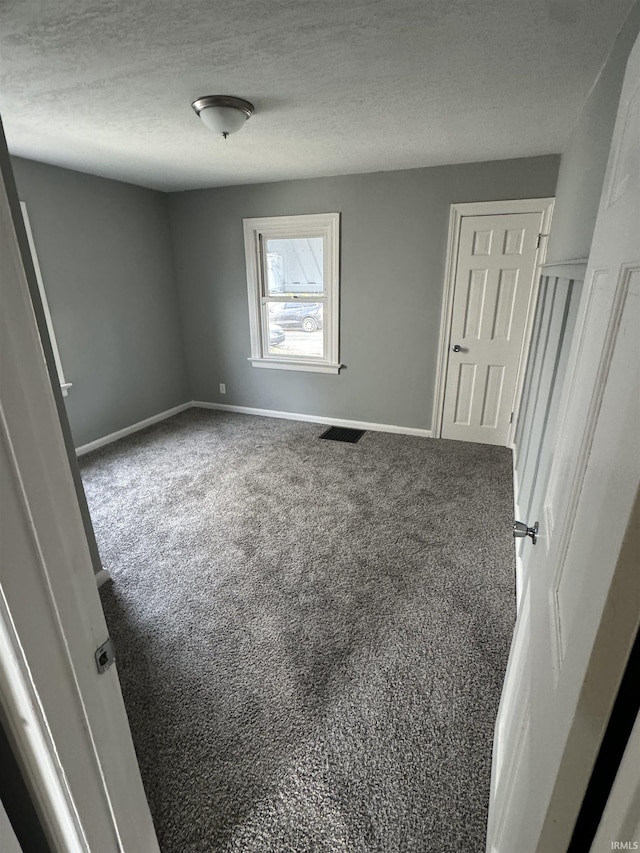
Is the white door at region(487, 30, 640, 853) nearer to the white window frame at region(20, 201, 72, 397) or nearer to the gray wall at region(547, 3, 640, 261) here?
the gray wall at region(547, 3, 640, 261)

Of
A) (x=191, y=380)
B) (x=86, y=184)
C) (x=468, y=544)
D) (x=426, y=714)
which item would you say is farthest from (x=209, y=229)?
(x=426, y=714)

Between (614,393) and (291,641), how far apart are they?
1.66 m

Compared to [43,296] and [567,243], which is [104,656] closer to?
[567,243]

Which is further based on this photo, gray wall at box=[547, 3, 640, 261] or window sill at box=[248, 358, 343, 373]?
window sill at box=[248, 358, 343, 373]

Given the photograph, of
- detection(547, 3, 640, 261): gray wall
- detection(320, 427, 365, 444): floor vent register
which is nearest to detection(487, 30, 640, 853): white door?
detection(547, 3, 640, 261): gray wall

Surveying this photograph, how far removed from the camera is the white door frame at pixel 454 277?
3070 millimetres

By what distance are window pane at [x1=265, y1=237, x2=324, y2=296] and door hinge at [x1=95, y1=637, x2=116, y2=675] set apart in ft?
12.1

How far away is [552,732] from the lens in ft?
1.88

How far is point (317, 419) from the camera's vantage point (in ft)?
14.5

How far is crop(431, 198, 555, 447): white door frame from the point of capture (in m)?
3.07

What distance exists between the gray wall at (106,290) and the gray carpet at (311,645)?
36.0 inches

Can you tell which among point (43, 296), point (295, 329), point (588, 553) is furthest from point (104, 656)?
point (295, 329)

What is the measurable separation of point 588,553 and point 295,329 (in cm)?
397

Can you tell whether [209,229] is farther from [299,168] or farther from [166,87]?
[166,87]
